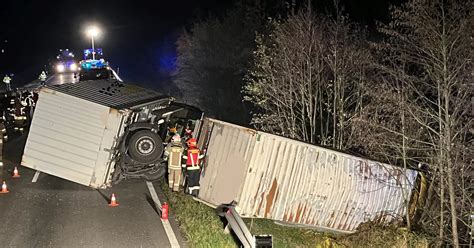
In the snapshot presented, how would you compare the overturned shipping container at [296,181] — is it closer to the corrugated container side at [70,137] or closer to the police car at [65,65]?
the corrugated container side at [70,137]

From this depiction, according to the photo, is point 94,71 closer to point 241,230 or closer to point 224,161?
point 224,161

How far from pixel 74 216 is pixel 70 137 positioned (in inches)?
83.0

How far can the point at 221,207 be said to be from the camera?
9.69m

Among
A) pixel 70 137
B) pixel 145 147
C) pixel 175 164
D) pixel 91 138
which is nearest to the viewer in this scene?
pixel 91 138

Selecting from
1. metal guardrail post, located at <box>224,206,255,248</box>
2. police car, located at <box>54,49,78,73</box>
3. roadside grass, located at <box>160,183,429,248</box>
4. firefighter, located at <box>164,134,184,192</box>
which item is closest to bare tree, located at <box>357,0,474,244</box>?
roadside grass, located at <box>160,183,429,248</box>

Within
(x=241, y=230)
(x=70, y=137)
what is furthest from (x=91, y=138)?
(x=241, y=230)

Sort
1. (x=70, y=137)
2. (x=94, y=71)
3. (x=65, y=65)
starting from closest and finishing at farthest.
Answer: (x=70, y=137) → (x=94, y=71) → (x=65, y=65)

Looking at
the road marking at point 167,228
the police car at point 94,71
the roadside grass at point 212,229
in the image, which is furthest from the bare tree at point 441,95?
the police car at point 94,71

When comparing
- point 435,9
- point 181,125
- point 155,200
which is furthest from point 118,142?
point 435,9

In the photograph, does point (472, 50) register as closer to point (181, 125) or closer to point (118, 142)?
point (118, 142)

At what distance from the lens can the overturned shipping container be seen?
31.4ft

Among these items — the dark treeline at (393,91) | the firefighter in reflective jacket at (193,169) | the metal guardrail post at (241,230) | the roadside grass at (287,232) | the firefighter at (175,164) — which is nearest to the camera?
the metal guardrail post at (241,230)

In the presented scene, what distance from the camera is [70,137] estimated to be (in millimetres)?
10469

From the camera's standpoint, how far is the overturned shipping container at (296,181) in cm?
956
